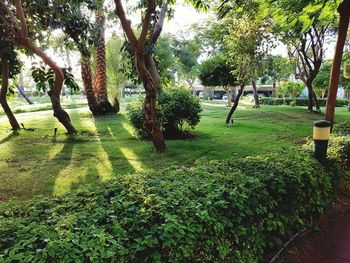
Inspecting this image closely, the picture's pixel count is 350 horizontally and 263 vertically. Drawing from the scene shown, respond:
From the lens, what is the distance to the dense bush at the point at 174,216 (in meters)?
1.81

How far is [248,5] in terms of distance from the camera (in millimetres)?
8609

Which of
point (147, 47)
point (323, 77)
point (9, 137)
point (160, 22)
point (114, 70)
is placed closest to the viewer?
point (147, 47)

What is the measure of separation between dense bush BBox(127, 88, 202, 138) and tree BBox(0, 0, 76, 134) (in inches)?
91.2

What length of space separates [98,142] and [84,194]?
6.90 m

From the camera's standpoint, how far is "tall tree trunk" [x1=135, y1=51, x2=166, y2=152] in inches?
284

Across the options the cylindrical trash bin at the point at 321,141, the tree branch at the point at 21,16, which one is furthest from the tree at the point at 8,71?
the cylindrical trash bin at the point at 321,141

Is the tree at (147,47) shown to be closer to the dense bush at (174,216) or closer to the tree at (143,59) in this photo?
the tree at (143,59)

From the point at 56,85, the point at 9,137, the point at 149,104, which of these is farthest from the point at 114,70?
the point at 149,104

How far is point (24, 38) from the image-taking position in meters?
8.18

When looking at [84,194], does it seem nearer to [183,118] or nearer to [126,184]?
[126,184]

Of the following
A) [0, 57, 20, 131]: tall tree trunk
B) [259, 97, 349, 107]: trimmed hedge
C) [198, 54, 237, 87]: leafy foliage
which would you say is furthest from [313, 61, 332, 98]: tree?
[0, 57, 20, 131]: tall tree trunk

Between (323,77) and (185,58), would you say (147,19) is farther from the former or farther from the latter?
(185,58)

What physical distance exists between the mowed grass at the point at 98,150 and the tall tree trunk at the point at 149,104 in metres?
0.42

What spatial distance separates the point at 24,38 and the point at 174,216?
7868 mm
